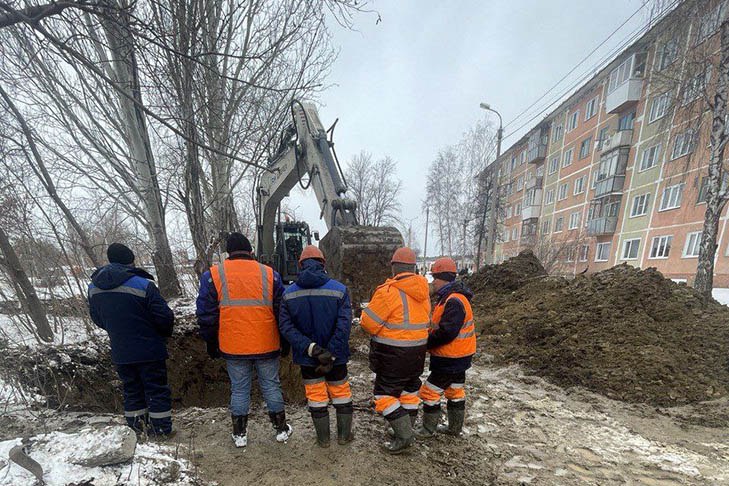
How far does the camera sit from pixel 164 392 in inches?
111

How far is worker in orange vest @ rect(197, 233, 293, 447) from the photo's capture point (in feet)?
8.58

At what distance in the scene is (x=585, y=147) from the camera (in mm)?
22625

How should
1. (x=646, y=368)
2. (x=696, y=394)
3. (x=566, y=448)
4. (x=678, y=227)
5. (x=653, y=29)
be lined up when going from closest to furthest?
(x=566, y=448) → (x=696, y=394) → (x=646, y=368) → (x=653, y=29) → (x=678, y=227)

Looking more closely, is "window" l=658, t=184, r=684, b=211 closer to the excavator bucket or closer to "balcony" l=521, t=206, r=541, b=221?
"balcony" l=521, t=206, r=541, b=221

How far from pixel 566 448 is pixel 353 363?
2873 mm

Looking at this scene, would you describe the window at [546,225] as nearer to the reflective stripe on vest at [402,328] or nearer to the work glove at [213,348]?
the reflective stripe on vest at [402,328]

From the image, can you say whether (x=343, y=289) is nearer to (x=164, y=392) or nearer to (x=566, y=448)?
(x=164, y=392)

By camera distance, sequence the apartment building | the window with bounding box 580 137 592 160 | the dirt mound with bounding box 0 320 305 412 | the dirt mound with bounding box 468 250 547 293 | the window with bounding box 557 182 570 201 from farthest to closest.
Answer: the window with bounding box 557 182 570 201 → the window with bounding box 580 137 592 160 → the dirt mound with bounding box 468 250 547 293 → the apartment building → the dirt mound with bounding box 0 320 305 412

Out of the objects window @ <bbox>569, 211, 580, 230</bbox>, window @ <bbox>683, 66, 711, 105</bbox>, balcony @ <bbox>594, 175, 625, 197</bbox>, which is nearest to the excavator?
window @ <bbox>683, 66, 711, 105</bbox>

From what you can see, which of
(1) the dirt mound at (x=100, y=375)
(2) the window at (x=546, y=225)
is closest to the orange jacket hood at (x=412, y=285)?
(1) the dirt mound at (x=100, y=375)

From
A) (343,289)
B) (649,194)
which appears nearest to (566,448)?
(343,289)

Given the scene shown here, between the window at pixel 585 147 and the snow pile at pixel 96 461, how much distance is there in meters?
27.1

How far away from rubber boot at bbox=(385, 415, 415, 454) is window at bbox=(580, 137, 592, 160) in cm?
2574

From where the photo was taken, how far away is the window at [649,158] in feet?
54.3
